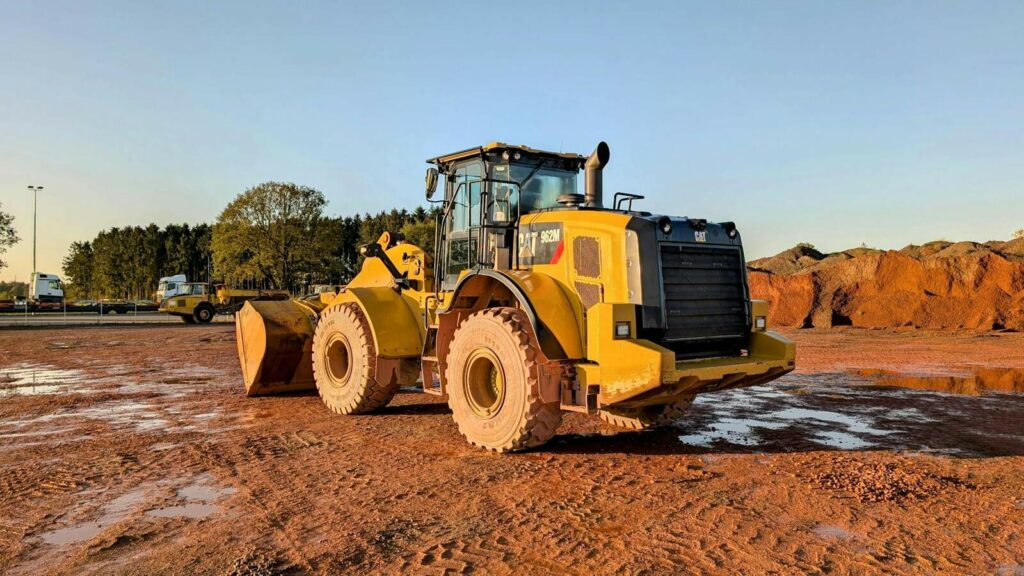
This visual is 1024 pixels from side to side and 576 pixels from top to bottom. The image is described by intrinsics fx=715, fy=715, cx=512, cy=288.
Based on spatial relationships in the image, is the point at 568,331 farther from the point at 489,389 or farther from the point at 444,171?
the point at 444,171

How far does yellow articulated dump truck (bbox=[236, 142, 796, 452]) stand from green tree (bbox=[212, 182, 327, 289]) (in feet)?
148

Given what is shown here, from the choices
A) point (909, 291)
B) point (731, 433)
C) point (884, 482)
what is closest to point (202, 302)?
point (909, 291)

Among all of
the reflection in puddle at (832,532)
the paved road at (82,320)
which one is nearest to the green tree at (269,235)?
the paved road at (82,320)

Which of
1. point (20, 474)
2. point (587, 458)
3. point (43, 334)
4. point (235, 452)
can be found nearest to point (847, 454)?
point (587, 458)

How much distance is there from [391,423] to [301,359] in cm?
272

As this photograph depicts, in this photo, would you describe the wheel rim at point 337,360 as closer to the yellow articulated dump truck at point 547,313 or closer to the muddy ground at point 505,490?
the yellow articulated dump truck at point 547,313

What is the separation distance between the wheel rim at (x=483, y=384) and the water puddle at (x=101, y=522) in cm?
291

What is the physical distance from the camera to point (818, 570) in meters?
3.88

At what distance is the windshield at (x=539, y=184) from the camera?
793cm

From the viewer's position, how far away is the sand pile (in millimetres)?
24297

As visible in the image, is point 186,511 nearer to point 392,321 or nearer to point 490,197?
point 392,321

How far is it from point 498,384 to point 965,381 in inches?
365

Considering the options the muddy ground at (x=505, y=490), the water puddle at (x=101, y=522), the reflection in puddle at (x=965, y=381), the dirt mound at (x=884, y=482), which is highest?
the reflection in puddle at (x=965, y=381)

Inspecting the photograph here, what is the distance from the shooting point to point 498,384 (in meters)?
6.79
